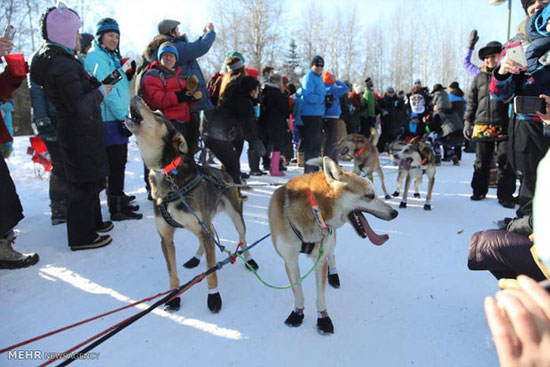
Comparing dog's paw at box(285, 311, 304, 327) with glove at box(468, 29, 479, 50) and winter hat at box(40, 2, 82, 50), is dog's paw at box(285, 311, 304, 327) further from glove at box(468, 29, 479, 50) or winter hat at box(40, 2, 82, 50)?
glove at box(468, 29, 479, 50)

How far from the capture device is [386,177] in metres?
7.61

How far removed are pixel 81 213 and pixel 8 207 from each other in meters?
0.59

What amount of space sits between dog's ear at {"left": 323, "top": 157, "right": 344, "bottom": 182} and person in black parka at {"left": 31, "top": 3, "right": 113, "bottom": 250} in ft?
7.82

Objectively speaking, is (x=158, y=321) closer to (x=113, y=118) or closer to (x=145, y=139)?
(x=145, y=139)

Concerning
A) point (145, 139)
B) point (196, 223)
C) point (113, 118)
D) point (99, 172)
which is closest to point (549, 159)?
point (196, 223)

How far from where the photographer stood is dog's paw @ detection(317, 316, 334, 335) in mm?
2203

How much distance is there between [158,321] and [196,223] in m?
0.78

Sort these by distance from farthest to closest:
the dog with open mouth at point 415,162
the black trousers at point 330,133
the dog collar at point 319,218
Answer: the black trousers at point 330,133
the dog with open mouth at point 415,162
the dog collar at point 319,218

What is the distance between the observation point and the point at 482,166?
16.8ft

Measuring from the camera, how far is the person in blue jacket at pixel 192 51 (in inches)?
173

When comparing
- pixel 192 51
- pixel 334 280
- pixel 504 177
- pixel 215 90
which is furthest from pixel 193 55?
pixel 504 177

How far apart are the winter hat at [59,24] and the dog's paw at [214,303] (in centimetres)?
275

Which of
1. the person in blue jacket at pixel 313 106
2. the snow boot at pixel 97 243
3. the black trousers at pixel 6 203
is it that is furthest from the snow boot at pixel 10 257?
the person in blue jacket at pixel 313 106

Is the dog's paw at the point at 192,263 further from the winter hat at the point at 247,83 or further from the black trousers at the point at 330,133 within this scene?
the black trousers at the point at 330,133
